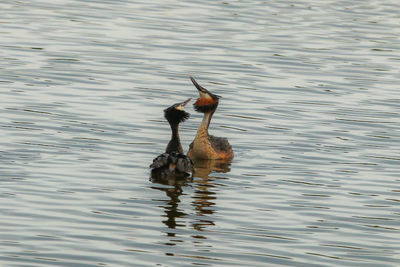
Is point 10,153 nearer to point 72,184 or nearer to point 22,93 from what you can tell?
point 72,184

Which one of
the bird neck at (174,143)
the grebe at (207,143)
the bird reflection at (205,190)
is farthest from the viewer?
the grebe at (207,143)

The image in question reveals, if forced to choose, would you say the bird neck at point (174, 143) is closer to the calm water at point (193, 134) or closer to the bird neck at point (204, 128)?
the calm water at point (193, 134)

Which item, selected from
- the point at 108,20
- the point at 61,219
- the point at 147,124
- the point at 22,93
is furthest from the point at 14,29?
the point at 61,219

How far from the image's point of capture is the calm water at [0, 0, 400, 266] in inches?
482

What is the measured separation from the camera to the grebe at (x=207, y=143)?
56.3ft

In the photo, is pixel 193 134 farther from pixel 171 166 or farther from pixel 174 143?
pixel 171 166

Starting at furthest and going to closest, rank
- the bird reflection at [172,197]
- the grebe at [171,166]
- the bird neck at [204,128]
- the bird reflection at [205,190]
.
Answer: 1. the bird neck at [204,128]
2. the grebe at [171,166]
3. the bird reflection at [205,190]
4. the bird reflection at [172,197]

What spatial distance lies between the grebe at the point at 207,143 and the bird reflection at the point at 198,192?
12 centimetres

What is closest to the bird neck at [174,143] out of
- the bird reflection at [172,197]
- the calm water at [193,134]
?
the calm water at [193,134]

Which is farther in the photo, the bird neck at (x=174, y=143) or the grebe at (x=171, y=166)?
the bird neck at (x=174, y=143)

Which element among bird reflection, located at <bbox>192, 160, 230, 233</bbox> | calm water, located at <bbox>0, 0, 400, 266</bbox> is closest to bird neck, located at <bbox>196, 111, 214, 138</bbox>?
bird reflection, located at <bbox>192, 160, 230, 233</bbox>

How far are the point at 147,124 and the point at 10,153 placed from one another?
3694mm

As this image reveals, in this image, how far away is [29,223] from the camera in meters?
12.5

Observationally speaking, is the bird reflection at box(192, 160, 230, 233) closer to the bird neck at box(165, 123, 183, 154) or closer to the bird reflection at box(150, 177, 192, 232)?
the bird reflection at box(150, 177, 192, 232)
